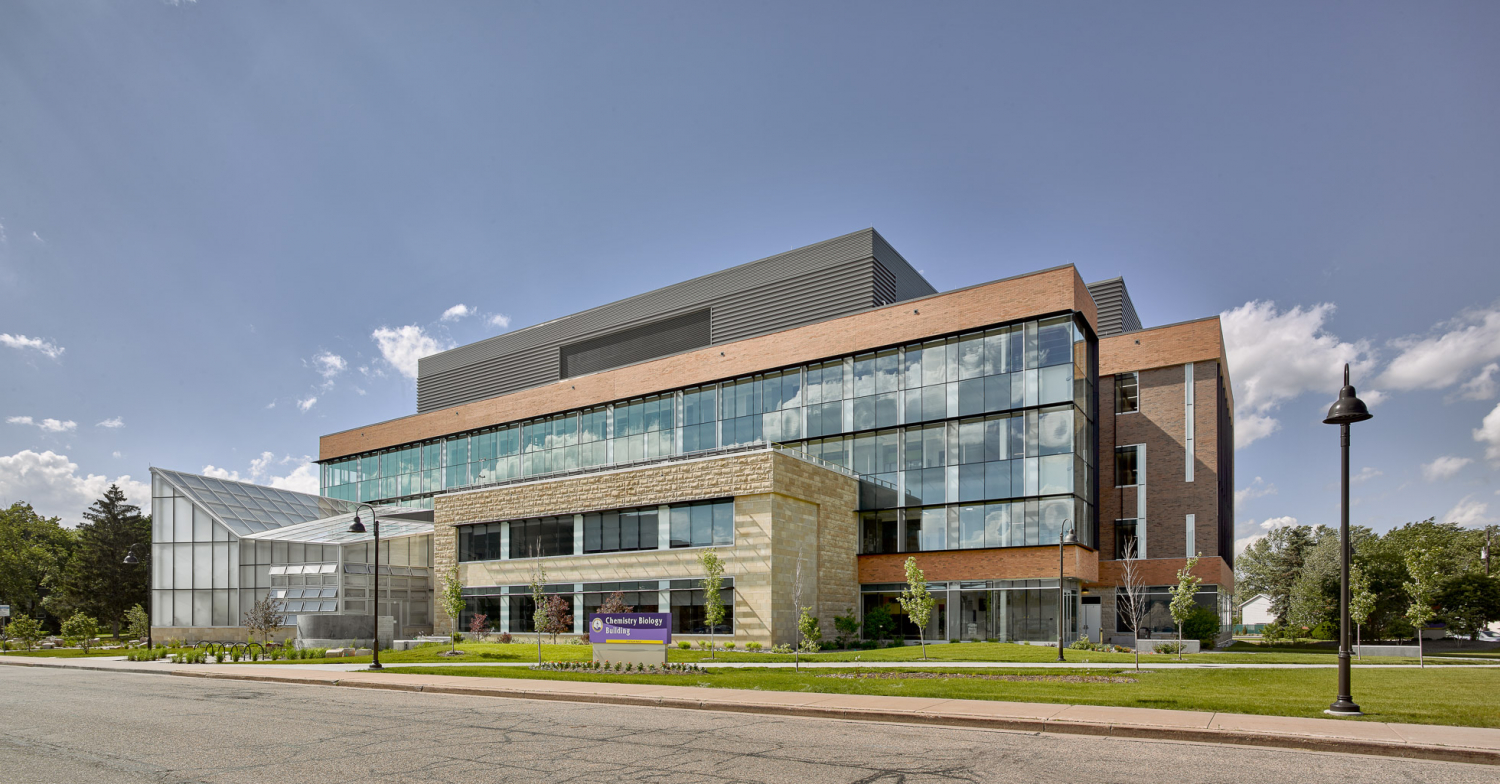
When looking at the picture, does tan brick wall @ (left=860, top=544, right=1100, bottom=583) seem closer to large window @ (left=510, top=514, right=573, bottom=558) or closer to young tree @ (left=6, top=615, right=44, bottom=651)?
large window @ (left=510, top=514, right=573, bottom=558)

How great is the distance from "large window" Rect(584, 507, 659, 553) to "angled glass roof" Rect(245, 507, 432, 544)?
13.9 m

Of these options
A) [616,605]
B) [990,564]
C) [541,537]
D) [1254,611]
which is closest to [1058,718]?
[616,605]

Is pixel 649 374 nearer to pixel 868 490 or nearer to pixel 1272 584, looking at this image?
pixel 868 490

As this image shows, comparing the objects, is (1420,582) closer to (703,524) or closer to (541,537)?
(703,524)

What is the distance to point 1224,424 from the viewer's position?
2082 inches

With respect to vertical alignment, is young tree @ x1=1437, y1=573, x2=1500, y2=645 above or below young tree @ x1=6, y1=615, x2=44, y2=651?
above

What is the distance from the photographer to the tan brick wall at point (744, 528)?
3641cm

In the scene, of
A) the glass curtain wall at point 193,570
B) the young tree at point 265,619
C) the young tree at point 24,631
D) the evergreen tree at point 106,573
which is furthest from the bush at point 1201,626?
the evergreen tree at point 106,573

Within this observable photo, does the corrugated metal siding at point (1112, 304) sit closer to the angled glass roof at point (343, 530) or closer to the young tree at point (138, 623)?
the angled glass roof at point (343, 530)

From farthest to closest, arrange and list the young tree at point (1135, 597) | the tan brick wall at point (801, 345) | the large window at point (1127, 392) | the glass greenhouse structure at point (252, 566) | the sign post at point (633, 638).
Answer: the glass greenhouse structure at point (252, 566) < the large window at point (1127, 392) < the young tree at point (1135, 597) < the tan brick wall at point (801, 345) < the sign post at point (633, 638)

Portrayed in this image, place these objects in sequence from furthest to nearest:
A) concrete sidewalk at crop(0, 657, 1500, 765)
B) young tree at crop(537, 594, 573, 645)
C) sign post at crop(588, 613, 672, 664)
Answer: young tree at crop(537, 594, 573, 645) < sign post at crop(588, 613, 672, 664) < concrete sidewalk at crop(0, 657, 1500, 765)

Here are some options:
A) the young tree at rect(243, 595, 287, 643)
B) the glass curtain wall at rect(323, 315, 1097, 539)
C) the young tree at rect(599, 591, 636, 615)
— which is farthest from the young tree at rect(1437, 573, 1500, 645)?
the young tree at rect(243, 595, 287, 643)

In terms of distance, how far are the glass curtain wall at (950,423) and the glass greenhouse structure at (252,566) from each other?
15.9m

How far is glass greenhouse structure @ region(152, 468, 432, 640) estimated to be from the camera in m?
47.2
